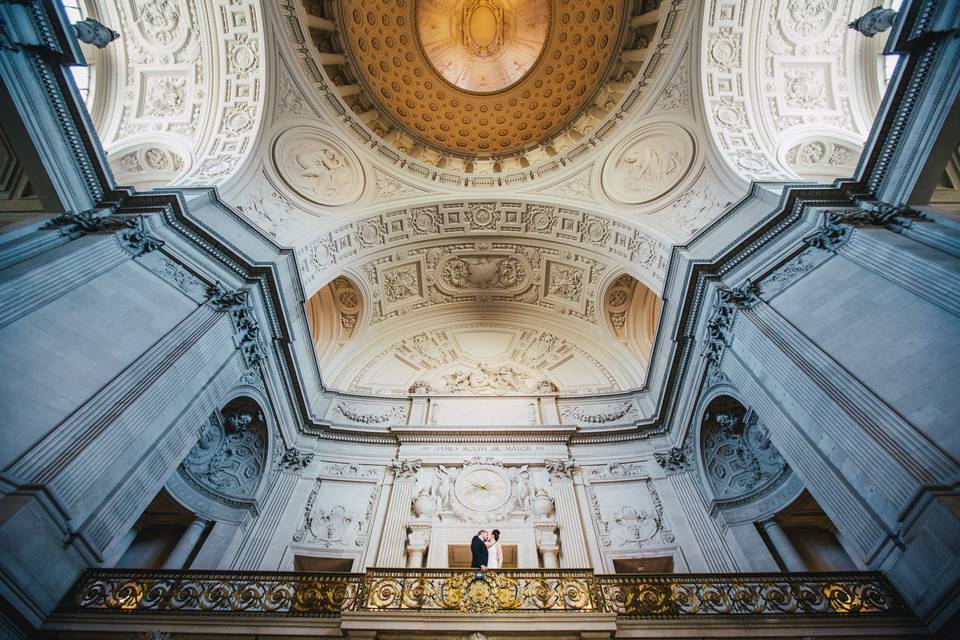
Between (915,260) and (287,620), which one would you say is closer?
(287,620)

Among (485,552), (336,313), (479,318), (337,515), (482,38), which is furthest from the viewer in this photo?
(479,318)

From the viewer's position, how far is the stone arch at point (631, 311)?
49.1ft

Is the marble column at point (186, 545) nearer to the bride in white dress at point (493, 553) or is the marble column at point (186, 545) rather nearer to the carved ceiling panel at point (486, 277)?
the bride in white dress at point (493, 553)

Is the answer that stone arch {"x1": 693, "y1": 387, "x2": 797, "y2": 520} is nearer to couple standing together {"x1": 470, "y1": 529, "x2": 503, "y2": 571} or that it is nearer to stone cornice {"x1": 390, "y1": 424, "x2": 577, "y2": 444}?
stone cornice {"x1": 390, "y1": 424, "x2": 577, "y2": 444}

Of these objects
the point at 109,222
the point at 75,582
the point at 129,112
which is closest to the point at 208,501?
the point at 75,582

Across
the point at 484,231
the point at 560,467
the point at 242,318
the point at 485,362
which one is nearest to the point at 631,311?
the point at 485,362

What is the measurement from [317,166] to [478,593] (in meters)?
11.6

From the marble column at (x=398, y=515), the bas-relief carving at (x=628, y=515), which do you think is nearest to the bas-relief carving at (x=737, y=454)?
the bas-relief carving at (x=628, y=515)

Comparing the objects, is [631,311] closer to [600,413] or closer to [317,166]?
[600,413]

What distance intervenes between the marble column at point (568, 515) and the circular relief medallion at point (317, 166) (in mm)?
9616

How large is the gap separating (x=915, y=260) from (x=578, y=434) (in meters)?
7.96

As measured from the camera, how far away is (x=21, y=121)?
647 centimetres

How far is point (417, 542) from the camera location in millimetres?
9812

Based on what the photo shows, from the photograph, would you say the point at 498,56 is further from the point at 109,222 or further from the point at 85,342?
the point at 85,342
